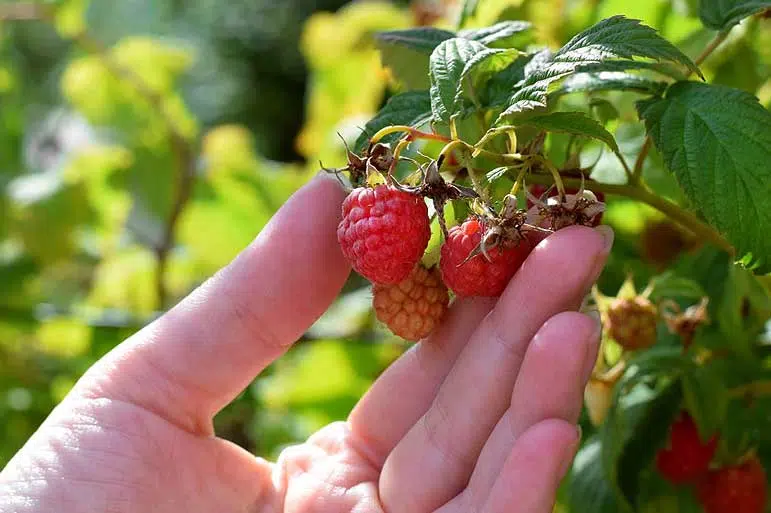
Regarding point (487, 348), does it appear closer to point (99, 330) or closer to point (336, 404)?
point (336, 404)

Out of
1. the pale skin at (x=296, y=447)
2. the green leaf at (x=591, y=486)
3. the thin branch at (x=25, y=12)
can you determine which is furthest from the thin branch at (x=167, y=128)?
the green leaf at (x=591, y=486)

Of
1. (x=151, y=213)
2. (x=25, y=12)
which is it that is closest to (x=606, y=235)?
(x=151, y=213)

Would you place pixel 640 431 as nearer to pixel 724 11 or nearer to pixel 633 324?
pixel 633 324

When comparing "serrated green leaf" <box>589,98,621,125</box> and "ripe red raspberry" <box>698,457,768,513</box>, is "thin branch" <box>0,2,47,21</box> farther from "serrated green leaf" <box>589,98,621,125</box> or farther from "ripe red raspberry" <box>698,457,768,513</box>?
"ripe red raspberry" <box>698,457,768,513</box>

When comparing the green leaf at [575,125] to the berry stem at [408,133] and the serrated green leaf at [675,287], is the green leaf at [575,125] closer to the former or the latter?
the berry stem at [408,133]

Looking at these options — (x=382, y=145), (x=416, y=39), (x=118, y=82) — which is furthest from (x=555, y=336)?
(x=118, y=82)
